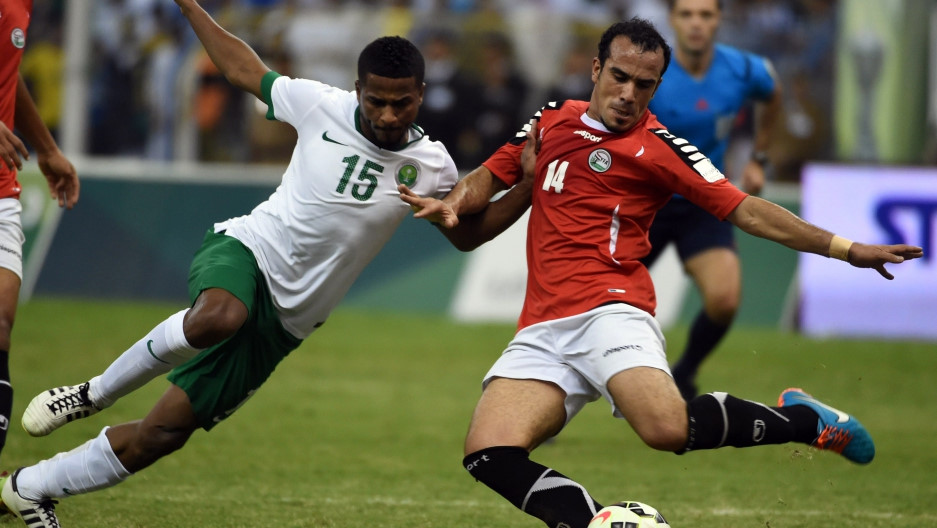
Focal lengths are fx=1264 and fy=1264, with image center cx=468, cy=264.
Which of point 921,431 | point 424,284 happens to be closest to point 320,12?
point 424,284

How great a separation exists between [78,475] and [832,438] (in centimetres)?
328

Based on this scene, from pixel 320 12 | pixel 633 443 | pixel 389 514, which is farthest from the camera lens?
pixel 320 12

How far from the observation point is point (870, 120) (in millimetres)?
14727

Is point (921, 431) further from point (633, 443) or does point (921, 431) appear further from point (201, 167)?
point (201, 167)

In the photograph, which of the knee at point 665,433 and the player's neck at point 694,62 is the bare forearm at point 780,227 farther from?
the player's neck at point 694,62

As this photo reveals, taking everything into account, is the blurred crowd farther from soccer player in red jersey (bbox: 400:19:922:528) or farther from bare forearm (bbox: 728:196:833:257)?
bare forearm (bbox: 728:196:833:257)

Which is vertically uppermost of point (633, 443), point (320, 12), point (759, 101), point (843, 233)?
point (320, 12)

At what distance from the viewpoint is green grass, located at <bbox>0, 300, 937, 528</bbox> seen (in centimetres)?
642

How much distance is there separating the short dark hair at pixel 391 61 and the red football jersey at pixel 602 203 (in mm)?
722

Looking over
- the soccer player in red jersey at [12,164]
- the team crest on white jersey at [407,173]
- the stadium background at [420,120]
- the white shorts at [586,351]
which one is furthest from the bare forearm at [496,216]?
the stadium background at [420,120]

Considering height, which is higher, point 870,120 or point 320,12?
point 320,12

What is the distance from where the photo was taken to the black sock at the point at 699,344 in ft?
27.5

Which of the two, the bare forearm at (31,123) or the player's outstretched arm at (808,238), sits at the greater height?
the bare forearm at (31,123)

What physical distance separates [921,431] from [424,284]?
653cm
